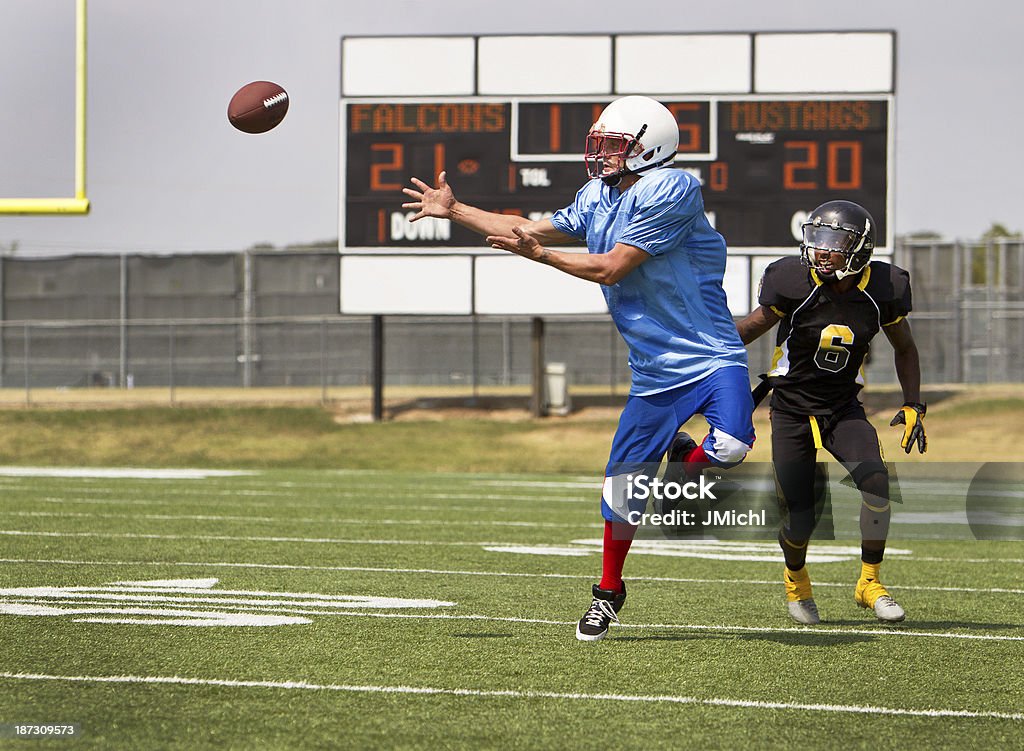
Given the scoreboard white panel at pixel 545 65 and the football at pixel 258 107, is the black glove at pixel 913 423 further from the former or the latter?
the scoreboard white panel at pixel 545 65

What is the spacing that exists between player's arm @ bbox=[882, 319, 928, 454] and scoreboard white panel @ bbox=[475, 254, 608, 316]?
1418 centimetres

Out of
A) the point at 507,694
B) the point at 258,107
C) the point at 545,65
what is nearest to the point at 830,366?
the point at 507,694

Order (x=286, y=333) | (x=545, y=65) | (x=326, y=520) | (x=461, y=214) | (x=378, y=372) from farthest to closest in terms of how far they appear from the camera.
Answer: (x=286, y=333), (x=378, y=372), (x=545, y=65), (x=326, y=520), (x=461, y=214)

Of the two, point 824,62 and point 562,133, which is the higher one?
point 824,62

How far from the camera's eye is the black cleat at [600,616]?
5.35m

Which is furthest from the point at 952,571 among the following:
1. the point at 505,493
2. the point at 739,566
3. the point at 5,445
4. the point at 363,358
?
the point at 363,358

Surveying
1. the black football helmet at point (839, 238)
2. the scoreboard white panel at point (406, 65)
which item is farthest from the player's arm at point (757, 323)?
the scoreboard white panel at point (406, 65)

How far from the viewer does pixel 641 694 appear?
14.5 ft

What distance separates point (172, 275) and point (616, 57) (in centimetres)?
1951

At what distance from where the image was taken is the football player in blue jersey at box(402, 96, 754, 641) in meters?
5.21

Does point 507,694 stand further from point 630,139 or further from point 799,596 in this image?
point 630,139

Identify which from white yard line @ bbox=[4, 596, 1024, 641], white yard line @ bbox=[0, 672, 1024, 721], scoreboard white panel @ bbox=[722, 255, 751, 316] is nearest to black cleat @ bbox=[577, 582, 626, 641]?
white yard line @ bbox=[4, 596, 1024, 641]

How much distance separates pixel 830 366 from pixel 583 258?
134 centimetres

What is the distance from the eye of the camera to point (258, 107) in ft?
21.2
